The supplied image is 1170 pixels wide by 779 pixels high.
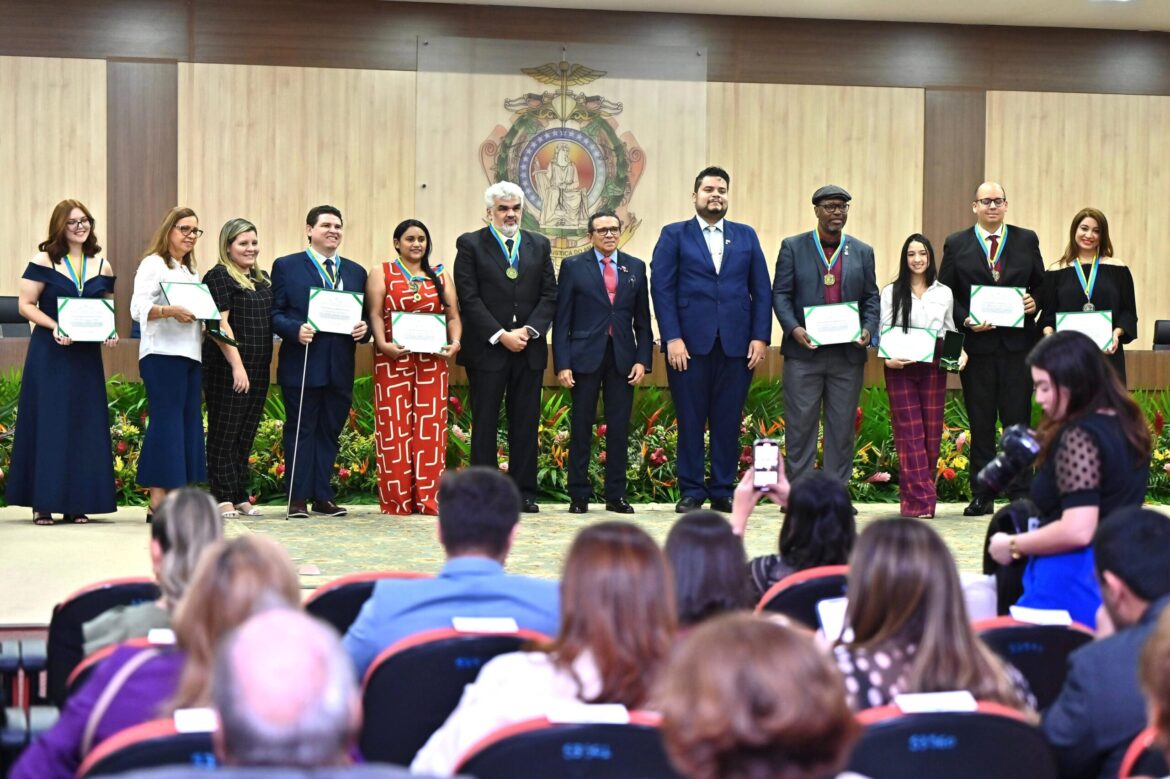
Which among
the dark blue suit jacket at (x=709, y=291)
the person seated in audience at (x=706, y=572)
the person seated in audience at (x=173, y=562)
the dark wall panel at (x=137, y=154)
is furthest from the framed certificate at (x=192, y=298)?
the person seated in audience at (x=706, y=572)

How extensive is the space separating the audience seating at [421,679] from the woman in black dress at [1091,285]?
5743mm

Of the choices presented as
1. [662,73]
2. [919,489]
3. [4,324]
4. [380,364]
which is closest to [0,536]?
[380,364]

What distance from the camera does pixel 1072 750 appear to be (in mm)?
2361

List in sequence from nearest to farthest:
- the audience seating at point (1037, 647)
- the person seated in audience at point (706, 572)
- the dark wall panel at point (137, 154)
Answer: the person seated in audience at point (706, 572) < the audience seating at point (1037, 647) < the dark wall panel at point (137, 154)

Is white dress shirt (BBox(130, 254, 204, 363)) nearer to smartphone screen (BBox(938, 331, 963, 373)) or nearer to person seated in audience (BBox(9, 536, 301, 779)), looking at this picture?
smartphone screen (BBox(938, 331, 963, 373))

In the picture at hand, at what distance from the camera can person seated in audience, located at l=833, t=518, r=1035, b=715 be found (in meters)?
2.27

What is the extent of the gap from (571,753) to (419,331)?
18.0ft

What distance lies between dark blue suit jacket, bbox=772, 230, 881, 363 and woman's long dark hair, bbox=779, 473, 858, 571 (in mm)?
4058

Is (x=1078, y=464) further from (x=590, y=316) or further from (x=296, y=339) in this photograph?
(x=296, y=339)

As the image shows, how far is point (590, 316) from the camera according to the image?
7.52 metres

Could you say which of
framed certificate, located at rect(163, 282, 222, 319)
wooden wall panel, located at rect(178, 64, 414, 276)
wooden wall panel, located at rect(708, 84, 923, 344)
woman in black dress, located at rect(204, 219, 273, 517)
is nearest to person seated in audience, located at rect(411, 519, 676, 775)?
framed certificate, located at rect(163, 282, 222, 319)

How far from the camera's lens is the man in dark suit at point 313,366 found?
7.19 metres

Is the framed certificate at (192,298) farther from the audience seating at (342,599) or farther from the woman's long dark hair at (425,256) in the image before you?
the audience seating at (342,599)

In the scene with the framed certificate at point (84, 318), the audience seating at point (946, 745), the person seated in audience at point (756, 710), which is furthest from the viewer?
the framed certificate at point (84, 318)
